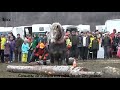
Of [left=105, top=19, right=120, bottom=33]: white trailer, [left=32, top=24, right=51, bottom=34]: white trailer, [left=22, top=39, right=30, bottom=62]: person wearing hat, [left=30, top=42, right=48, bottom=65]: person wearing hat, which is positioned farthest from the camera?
[left=32, top=24, right=51, bottom=34]: white trailer

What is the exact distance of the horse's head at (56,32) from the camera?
14094 millimetres

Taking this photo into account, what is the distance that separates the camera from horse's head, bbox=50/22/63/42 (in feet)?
46.2

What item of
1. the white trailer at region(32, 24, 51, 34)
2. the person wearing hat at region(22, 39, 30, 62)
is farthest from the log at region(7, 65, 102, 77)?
the white trailer at region(32, 24, 51, 34)

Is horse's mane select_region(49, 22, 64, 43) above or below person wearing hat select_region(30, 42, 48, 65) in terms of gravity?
above

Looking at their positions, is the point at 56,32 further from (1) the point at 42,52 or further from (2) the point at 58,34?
(1) the point at 42,52

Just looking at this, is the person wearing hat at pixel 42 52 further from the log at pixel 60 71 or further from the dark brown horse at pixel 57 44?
the log at pixel 60 71

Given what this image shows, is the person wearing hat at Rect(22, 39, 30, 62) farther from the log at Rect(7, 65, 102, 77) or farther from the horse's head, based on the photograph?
the log at Rect(7, 65, 102, 77)
